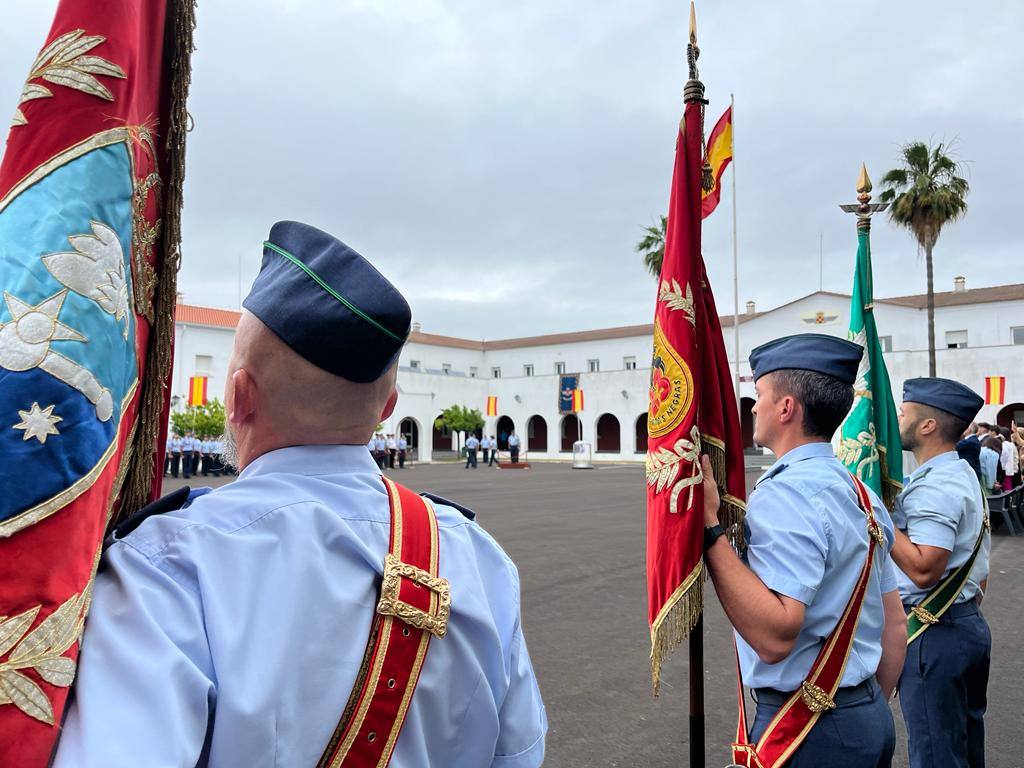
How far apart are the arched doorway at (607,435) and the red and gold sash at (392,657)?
1883 inches

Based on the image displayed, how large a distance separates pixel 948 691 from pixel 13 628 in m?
3.57

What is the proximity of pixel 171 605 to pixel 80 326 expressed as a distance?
0.40 m

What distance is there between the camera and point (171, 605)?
1007 mm

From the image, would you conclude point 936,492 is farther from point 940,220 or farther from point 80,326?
point 940,220

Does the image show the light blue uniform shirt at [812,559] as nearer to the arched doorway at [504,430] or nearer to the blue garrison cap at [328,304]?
the blue garrison cap at [328,304]

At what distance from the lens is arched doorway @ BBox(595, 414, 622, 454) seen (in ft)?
160

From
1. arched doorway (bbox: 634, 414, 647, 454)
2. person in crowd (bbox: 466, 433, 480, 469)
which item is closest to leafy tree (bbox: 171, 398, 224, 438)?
person in crowd (bbox: 466, 433, 480, 469)

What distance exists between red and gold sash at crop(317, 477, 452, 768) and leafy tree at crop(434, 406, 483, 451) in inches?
1815

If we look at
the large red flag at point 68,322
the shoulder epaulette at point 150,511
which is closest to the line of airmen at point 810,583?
the shoulder epaulette at point 150,511

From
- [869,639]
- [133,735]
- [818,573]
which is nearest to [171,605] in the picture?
[133,735]

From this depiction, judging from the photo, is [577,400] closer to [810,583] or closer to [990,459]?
[990,459]

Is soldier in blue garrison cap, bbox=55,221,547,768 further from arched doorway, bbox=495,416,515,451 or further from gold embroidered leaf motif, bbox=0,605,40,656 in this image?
arched doorway, bbox=495,416,515,451

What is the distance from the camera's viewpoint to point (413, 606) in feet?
3.94

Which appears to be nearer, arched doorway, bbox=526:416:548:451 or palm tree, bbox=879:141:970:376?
palm tree, bbox=879:141:970:376
